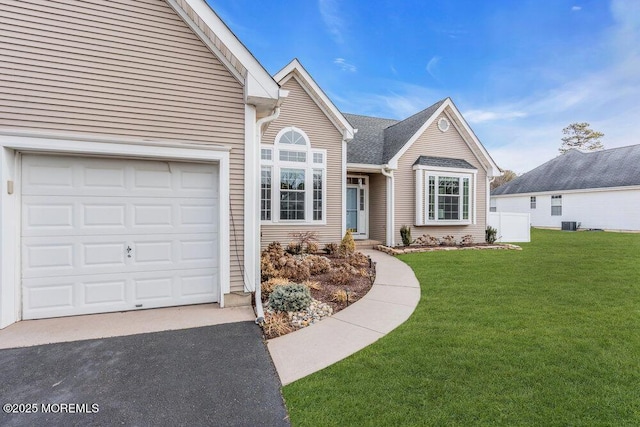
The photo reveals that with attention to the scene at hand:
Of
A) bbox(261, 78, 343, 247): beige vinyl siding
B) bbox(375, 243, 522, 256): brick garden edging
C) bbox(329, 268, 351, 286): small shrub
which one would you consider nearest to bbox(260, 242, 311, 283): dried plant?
bbox(329, 268, 351, 286): small shrub

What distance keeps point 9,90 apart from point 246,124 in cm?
333

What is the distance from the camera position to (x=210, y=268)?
509 cm

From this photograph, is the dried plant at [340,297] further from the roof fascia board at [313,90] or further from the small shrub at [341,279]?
the roof fascia board at [313,90]

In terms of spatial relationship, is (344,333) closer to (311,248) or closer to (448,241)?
(311,248)

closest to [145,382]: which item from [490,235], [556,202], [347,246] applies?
[347,246]

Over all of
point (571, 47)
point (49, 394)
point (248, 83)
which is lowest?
point (49, 394)

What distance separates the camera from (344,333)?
4.01 meters

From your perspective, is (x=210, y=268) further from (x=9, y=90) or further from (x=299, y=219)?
(x=299, y=219)

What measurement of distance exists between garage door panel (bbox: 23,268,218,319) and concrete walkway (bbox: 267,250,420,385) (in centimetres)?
202

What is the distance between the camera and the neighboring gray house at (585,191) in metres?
19.1

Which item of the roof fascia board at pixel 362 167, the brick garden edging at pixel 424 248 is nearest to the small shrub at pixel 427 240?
the brick garden edging at pixel 424 248

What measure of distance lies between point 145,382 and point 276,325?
5.67ft

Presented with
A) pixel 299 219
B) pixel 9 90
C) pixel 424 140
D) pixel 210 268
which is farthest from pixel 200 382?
pixel 424 140

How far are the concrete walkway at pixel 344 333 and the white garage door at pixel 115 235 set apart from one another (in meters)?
2.15
